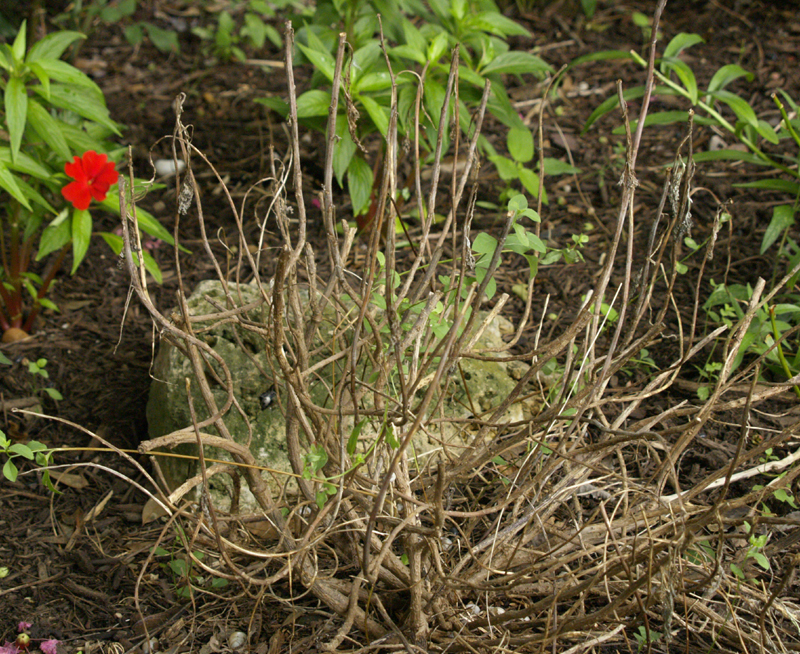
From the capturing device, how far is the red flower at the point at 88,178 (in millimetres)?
2514

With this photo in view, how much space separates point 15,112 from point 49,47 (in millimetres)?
443

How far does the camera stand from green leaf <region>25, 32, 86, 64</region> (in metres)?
2.67

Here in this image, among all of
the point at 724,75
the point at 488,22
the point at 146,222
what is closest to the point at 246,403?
the point at 146,222

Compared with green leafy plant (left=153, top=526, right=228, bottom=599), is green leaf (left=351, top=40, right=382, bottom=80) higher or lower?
higher

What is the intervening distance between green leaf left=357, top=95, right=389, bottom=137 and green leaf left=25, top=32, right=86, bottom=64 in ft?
3.86

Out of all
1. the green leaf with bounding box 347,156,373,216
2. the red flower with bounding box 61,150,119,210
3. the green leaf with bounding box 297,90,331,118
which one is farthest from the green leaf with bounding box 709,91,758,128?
the red flower with bounding box 61,150,119,210

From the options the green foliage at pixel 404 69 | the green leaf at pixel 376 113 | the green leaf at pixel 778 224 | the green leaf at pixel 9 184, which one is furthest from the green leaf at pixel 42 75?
the green leaf at pixel 778 224

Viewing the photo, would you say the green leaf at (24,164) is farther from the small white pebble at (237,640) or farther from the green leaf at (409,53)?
the small white pebble at (237,640)

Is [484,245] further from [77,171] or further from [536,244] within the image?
[77,171]

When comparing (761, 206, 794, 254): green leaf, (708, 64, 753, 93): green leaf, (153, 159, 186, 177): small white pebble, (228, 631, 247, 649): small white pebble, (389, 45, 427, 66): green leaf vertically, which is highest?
(389, 45, 427, 66): green leaf

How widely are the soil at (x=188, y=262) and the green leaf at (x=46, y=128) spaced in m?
0.75

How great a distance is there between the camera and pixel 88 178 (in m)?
2.54

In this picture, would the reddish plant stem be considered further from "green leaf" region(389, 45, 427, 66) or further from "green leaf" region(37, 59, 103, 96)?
"green leaf" region(389, 45, 427, 66)

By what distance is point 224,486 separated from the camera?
2348 millimetres
